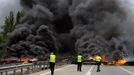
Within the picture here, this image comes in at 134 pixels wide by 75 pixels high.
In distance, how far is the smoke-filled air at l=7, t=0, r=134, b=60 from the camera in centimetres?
6994

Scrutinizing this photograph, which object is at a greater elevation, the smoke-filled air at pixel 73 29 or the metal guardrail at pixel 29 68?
the smoke-filled air at pixel 73 29

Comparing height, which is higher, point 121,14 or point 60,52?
point 121,14

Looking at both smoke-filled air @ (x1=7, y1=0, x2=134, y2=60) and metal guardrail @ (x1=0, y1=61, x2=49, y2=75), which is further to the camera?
smoke-filled air @ (x1=7, y1=0, x2=134, y2=60)

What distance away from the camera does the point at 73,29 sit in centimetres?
8031

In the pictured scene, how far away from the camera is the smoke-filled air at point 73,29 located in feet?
229

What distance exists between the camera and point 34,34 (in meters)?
75.2

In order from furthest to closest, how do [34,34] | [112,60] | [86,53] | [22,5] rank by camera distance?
[22,5] < [34,34] < [86,53] < [112,60]

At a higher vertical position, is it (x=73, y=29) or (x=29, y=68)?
(x=73, y=29)

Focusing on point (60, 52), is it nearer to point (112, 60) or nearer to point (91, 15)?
point (91, 15)

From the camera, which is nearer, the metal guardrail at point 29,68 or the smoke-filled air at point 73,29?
the metal guardrail at point 29,68

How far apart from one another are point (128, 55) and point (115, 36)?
10390 mm

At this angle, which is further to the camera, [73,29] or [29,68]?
[73,29]

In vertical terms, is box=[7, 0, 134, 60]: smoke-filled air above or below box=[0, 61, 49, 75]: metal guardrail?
above

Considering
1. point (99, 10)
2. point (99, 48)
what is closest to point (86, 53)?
point (99, 48)
